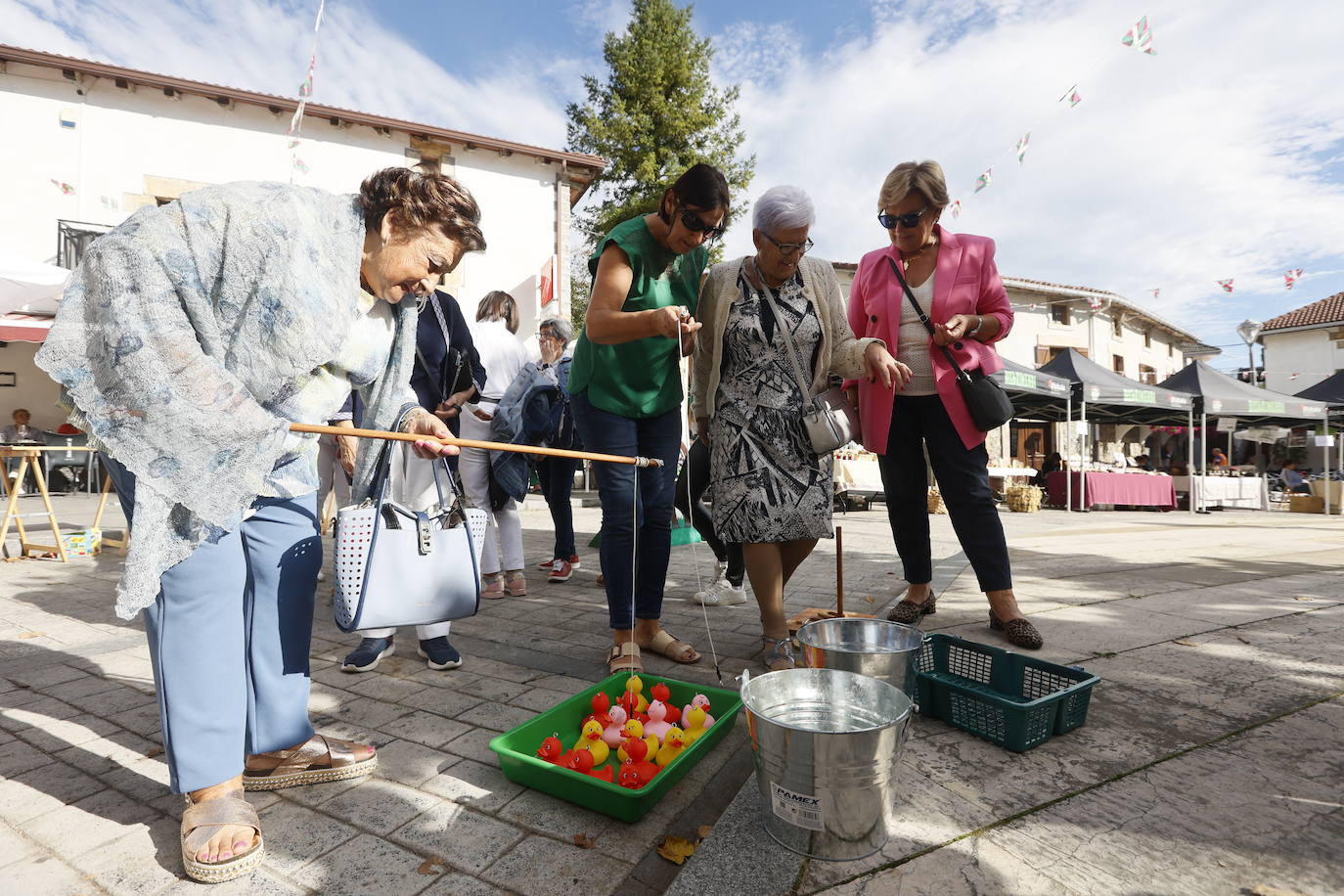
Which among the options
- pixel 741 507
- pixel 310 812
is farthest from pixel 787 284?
pixel 310 812

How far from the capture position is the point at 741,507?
2.58 m

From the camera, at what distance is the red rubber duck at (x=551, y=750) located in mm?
1800

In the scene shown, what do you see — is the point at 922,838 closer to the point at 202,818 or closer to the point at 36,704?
the point at 202,818

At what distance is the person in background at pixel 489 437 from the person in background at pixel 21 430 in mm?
12036

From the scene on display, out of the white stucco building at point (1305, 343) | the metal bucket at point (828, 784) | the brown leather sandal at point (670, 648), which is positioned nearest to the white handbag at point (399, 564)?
the metal bucket at point (828, 784)

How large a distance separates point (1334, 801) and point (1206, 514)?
1350 centimetres

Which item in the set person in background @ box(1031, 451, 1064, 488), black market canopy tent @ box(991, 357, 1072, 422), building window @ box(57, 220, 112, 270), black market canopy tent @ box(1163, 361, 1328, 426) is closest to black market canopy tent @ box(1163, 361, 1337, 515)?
black market canopy tent @ box(1163, 361, 1328, 426)

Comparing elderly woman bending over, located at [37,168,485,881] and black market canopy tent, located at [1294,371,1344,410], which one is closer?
elderly woman bending over, located at [37,168,485,881]

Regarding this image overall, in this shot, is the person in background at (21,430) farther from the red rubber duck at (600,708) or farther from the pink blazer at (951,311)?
the pink blazer at (951,311)

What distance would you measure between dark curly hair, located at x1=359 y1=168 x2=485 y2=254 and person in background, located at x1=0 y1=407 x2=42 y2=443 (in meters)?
13.9

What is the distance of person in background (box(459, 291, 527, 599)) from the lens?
381 cm

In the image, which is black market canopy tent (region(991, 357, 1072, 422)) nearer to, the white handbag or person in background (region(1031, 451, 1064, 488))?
person in background (region(1031, 451, 1064, 488))

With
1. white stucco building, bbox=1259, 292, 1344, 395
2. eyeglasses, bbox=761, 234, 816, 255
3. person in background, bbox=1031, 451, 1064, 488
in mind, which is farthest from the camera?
white stucco building, bbox=1259, 292, 1344, 395

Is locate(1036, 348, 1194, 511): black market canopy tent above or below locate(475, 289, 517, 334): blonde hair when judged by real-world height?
above
